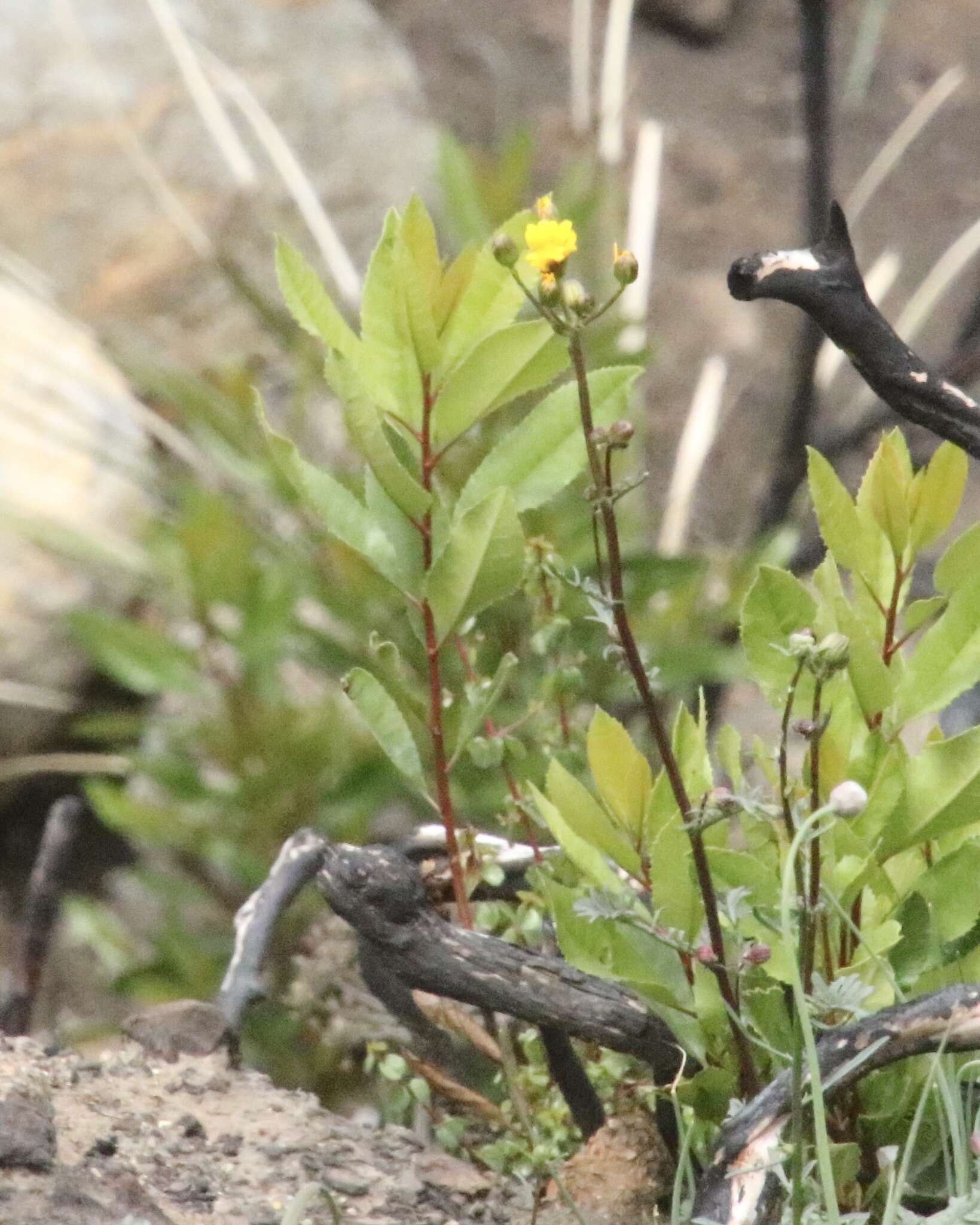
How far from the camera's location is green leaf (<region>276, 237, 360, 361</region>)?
553 mm

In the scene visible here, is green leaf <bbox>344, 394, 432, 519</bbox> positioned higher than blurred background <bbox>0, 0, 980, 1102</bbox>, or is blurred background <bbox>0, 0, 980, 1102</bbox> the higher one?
blurred background <bbox>0, 0, 980, 1102</bbox>

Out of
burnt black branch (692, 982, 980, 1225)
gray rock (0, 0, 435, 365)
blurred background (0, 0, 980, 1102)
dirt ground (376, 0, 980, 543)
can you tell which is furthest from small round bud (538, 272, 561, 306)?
gray rock (0, 0, 435, 365)

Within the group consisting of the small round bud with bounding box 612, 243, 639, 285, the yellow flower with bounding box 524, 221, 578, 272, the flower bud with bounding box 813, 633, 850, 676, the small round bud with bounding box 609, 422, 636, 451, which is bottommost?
the flower bud with bounding box 813, 633, 850, 676

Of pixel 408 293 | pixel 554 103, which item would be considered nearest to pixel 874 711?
pixel 408 293

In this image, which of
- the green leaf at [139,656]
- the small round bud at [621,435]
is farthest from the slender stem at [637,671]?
the green leaf at [139,656]

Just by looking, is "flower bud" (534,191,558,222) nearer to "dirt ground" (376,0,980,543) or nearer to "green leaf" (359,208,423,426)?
"green leaf" (359,208,423,426)

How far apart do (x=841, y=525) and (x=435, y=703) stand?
0.16m

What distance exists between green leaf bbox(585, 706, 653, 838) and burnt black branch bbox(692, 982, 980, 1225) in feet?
0.35

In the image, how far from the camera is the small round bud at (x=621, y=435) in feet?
1.49

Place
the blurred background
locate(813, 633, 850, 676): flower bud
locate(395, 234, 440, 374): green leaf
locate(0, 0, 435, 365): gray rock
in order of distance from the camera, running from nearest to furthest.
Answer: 1. locate(813, 633, 850, 676): flower bud
2. locate(395, 234, 440, 374): green leaf
3. the blurred background
4. locate(0, 0, 435, 365): gray rock

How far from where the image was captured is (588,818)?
0.54 meters

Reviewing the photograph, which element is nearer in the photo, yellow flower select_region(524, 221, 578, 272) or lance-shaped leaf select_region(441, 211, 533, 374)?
yellow flower select_region(524, 221, 578, 272)

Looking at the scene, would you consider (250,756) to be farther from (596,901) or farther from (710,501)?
(596,901)

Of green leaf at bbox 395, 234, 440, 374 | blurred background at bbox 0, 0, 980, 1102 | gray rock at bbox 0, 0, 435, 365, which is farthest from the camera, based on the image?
gray rock at bbox 0, 0, 435, 365
